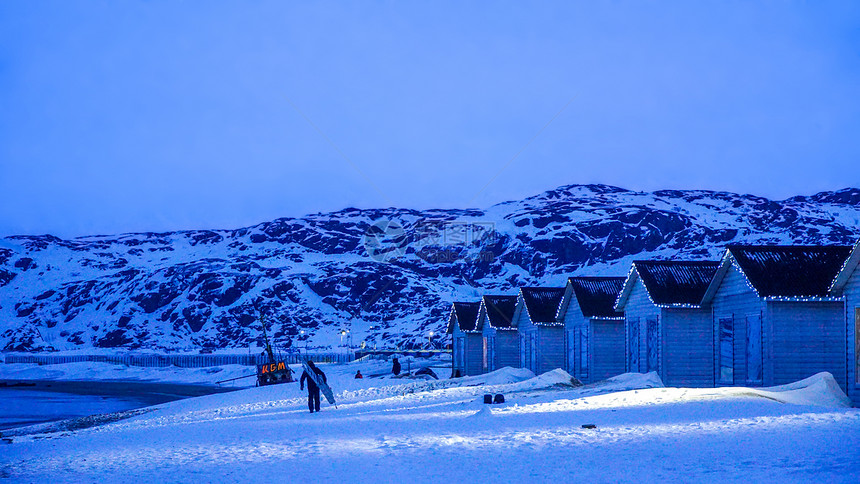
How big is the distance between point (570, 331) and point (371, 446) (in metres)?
26.0

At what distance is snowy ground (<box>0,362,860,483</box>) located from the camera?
42.1 ft

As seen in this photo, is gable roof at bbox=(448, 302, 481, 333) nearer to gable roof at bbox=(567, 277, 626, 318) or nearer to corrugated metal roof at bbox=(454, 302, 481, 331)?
corrugated metal roof at bbox=(454, 302, 481, 331)

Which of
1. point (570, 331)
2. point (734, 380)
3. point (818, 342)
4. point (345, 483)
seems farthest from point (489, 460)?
point (570, 331)

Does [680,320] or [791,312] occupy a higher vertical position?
[791,312]

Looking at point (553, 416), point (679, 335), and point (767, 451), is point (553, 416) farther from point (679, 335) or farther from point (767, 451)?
point (679, 335)

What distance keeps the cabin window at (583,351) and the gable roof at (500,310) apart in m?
9.61

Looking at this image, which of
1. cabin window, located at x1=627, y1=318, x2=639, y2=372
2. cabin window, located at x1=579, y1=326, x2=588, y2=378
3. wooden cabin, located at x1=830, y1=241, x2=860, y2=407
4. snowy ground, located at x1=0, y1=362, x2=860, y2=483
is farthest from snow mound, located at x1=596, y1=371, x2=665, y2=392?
cabin window, located at x1=579, y1=326, x2=588, y2=378

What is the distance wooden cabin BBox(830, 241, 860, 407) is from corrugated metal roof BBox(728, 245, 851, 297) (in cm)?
111

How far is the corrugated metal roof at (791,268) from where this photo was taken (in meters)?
24.6

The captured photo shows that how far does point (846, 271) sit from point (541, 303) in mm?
22105

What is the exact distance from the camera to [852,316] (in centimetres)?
2270

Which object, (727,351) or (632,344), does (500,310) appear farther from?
(727,351)

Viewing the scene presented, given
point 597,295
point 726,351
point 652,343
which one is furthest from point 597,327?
point 726,351

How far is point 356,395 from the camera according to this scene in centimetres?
3697
